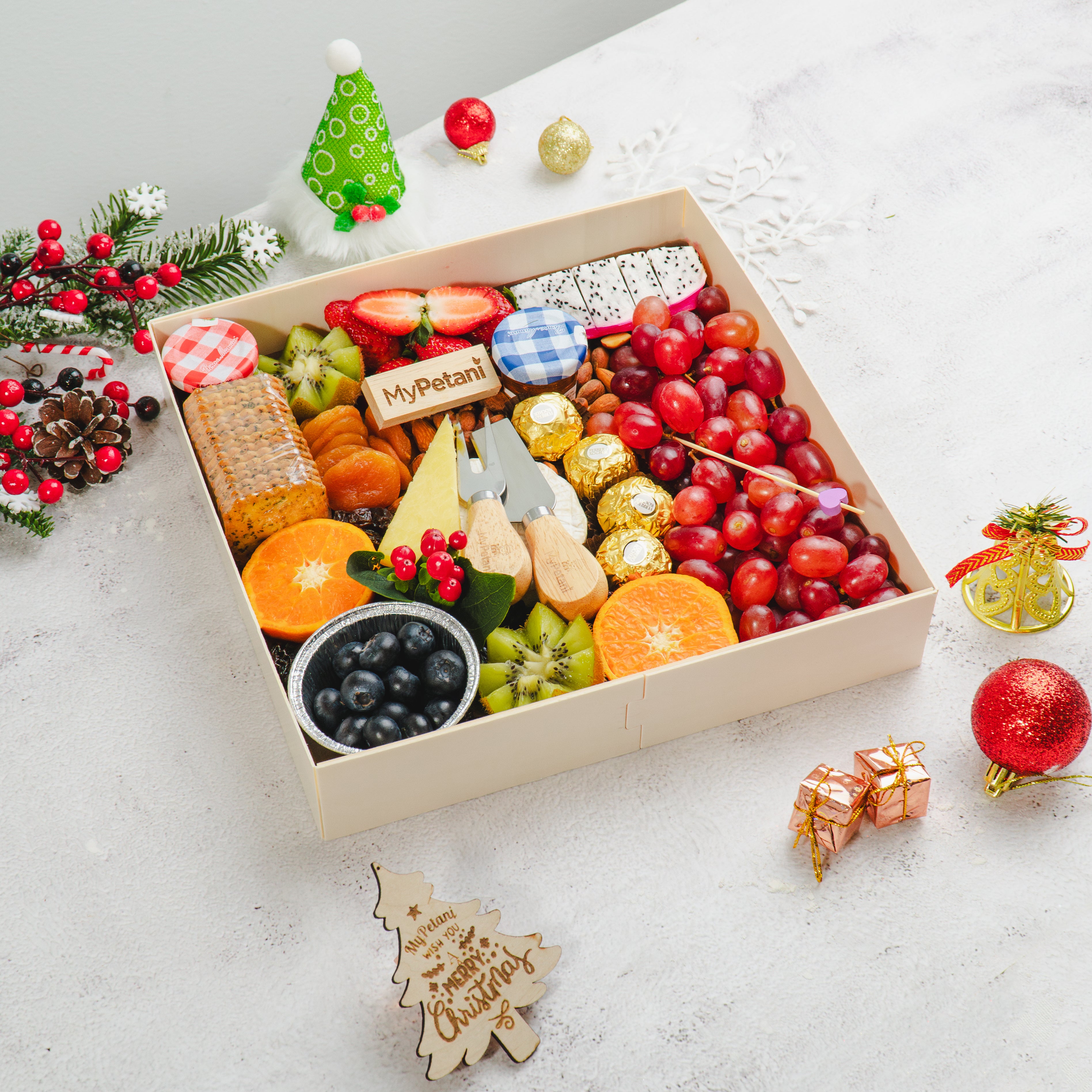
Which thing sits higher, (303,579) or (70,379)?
(70,379)

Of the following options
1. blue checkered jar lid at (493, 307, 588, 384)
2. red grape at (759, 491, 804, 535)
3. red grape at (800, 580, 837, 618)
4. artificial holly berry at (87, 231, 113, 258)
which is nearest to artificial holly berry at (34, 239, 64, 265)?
artificial holly berry at (87, 231, 113, 258)

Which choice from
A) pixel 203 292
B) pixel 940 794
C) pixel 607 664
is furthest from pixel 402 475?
pixel 940 794

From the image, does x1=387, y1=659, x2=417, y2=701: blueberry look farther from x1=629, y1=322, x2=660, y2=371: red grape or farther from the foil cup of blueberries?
x1=629, y1=322, x2=660, y2=371: red grape

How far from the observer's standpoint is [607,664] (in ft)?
5.35

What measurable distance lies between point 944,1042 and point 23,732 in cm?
139

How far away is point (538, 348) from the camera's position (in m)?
1.94

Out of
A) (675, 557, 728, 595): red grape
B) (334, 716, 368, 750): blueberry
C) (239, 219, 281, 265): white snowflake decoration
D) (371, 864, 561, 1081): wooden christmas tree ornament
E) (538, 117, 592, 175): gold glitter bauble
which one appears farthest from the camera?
(538, 117, 592, 175): gold glitter bauble

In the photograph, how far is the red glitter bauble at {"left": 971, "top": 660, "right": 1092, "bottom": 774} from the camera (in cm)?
151

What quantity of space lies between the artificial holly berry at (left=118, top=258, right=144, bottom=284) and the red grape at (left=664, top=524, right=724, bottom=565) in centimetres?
110

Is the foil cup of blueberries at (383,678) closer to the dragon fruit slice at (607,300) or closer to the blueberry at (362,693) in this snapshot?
the blueberry at (362,693)

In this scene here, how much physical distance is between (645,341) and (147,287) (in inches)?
35.9

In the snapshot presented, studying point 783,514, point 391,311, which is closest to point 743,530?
point 783,514

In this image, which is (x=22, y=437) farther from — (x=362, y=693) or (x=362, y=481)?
(x=362, y=693)

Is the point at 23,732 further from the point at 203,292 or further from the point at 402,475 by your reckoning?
the point at 203,292
